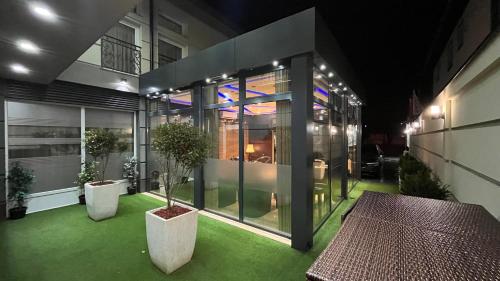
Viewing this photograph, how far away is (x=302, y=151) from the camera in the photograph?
10.2ft

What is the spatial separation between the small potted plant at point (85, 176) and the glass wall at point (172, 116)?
4.71ft

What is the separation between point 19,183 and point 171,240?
14.0ft

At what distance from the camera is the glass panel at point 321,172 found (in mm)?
3885

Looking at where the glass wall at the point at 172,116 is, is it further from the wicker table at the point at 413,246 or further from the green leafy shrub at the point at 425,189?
the green leafy shrub at the point at 425,189

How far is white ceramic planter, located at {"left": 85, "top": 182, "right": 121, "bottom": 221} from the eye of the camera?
4.11 meters

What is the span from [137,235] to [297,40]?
4.10 meters

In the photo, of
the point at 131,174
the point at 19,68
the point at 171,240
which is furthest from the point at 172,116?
the point at 171,240

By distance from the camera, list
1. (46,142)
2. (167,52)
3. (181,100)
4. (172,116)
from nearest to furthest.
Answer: (46,142), (181,100), (172,116), (167,52)

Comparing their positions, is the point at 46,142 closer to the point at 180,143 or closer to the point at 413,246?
the point at 180,143

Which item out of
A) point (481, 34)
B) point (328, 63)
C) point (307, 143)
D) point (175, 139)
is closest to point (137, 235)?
point (175, 139)

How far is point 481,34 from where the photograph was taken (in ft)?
7.75

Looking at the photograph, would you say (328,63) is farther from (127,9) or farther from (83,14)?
(83,14)

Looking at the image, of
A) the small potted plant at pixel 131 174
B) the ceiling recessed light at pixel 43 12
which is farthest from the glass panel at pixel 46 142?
the ceiling recessed light at pixel 43 12

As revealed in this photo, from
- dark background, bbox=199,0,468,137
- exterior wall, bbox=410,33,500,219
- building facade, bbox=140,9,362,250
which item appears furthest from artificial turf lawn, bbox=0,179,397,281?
dark background, bbox=199,0,468,137
